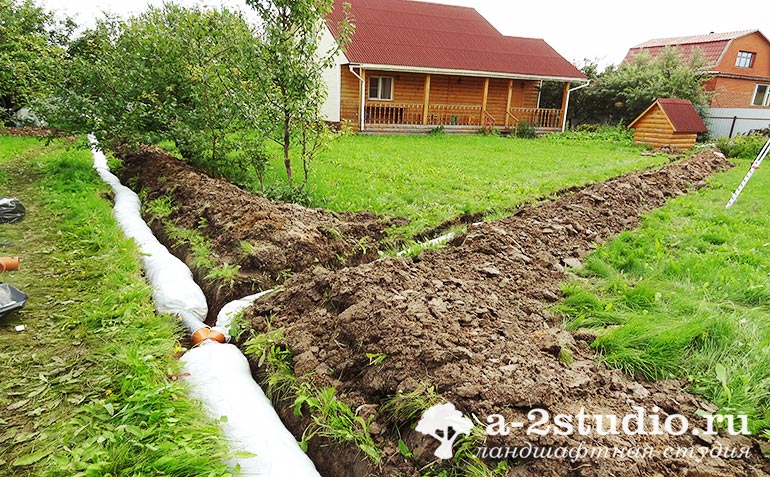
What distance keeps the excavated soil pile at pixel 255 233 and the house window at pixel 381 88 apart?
13.3 m

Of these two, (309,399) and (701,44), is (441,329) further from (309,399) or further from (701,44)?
(701,44)

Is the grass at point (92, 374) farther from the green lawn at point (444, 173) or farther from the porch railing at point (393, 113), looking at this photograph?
the porch railing at point (393, 113)

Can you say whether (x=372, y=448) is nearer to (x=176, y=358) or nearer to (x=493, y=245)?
(x=176, y=358)

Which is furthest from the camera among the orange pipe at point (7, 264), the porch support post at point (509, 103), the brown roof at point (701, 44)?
the brown roof at point (701, 44)

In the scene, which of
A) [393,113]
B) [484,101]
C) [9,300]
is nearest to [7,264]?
[9,300]

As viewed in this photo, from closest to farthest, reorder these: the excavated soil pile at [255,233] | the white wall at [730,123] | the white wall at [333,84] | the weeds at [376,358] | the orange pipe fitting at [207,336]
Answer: the weeds at [376,358] < the orange pipe fitting at [207,336] < the excavated soil pile at [255,233] < the white wall at [333,84] < the white wall at [730,123]

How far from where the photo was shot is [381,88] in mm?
18078

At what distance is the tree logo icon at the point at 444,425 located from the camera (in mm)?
1802

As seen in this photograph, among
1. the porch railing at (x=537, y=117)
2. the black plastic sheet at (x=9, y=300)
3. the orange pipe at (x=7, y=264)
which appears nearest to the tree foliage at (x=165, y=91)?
the orange pipe at (x=7, y=264)

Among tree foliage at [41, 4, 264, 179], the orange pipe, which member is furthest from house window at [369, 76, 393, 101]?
the orange pipe

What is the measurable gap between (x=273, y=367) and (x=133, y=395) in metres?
0.70

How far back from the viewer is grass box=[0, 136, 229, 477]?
1.83 metres

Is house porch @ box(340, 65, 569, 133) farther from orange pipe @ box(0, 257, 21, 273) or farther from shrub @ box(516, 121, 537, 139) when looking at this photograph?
orange pipe @ box(0, 257, 21, 273)

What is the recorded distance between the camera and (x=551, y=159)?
446 inches
